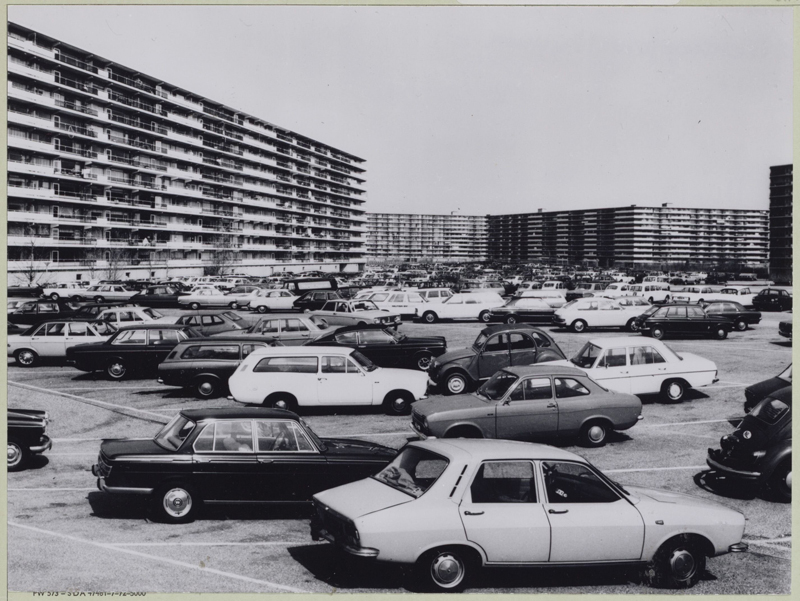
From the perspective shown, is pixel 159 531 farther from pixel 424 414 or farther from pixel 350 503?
A: pixel 424 414

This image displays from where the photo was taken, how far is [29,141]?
Answer: 59656 mm

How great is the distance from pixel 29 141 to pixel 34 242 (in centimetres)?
877

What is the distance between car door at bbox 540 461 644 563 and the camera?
20.8ft

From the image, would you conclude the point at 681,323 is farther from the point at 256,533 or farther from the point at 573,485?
the point at 256,533

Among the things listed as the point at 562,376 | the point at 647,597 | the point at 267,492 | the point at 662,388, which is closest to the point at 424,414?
the point at 562,376

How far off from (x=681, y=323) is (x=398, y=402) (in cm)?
1574

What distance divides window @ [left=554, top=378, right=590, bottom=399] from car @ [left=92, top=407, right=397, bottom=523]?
3995 mm

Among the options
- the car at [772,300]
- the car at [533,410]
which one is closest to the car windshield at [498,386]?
the car at [533,410]

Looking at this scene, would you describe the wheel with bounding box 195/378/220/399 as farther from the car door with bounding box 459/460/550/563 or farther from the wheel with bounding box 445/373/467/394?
the car door with bounding box 459/460/550/563

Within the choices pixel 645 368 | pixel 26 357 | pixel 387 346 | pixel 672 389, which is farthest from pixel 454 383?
pixel 26 357

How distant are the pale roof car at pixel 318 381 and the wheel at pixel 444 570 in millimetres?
7737

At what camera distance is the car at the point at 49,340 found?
798 inches

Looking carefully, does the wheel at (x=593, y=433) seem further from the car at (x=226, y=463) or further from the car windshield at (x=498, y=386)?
the car at (x=226, y=463)

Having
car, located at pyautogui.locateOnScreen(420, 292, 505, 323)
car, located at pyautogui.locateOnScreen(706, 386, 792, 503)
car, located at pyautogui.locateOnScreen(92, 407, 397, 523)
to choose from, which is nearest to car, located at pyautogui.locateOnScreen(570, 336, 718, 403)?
car, located at pyautogui.locateOnScreen(706, 386, 792, 503)
